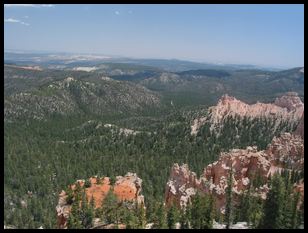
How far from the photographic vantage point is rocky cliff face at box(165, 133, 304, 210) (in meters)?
66.4

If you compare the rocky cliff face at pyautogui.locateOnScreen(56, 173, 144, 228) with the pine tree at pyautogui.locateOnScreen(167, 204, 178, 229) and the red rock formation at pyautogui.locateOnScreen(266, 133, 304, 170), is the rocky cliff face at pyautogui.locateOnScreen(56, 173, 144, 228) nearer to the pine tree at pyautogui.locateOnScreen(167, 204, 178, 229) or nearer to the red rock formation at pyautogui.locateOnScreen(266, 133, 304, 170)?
the pine tree at pyautogui.locateOnScreen(167, 204, 178, 229)

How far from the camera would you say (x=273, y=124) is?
6038 inches

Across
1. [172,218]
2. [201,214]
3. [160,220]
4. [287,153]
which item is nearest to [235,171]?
[287,153]

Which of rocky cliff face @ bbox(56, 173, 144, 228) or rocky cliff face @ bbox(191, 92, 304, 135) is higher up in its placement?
rocky cliff face @ bbox(191, 92, 304, 135)

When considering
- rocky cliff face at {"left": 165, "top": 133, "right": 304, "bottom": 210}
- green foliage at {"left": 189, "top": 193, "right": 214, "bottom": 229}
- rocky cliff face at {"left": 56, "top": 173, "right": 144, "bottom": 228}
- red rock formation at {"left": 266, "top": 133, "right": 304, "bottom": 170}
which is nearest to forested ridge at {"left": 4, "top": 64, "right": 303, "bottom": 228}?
green foliage at {"left": 189, "top": 193, "right": 214, "bottom": 229}

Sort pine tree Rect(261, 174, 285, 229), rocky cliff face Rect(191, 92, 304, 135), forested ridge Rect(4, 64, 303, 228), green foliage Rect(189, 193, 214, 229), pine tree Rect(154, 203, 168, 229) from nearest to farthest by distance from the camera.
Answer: pine tree Rect(261, 174, 285, 229) → green foliage Rect(189, 193, 214, 229) → pine tree Rect(154, 203, 168, 229) → forested ridge Rect(4, 64, 303, 228) → rocky cliff face Rect(191, 92, 304, 135)

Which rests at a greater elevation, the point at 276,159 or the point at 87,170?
the point at 276,159

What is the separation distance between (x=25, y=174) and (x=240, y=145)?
6540 centimetres

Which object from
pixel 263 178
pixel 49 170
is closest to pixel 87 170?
pixel 49 170

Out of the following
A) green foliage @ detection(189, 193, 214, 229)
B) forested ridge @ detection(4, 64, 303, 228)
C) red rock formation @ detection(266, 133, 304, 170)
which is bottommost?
forested ridge @ detection(4, 64, 303, 228)

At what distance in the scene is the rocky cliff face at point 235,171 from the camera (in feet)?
218

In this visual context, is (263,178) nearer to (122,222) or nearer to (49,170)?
(122,222)

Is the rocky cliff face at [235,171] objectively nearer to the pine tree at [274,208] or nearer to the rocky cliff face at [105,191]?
the rocky cliff face at [105,191]

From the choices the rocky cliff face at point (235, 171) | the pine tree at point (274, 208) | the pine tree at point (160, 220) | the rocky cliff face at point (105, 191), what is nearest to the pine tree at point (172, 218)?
the pine tree at point (160, 220)
